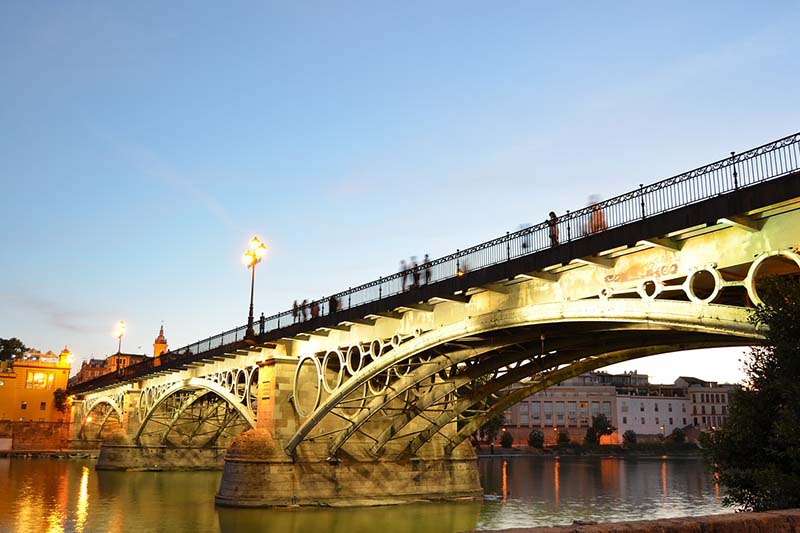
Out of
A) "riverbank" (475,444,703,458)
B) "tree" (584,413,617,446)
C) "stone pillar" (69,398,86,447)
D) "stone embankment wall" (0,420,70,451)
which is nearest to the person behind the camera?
"stone pillar" (69,398,86,447)

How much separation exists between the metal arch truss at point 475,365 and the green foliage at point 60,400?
84073 mm

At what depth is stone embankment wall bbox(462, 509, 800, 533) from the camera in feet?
19.6

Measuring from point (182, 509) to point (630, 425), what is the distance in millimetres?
102738

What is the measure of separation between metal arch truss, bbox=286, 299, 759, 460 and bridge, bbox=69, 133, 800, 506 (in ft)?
0.21

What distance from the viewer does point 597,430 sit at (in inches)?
4387

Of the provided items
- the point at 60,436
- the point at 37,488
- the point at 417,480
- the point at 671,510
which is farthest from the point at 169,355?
the point at 60,436

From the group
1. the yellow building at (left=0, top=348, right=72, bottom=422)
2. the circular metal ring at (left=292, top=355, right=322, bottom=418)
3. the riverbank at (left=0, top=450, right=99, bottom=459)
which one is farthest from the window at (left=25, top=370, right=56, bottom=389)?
→ the circular metal ring at (left=292, top=355, right=322, bottom=418)

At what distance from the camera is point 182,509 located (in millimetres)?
31297

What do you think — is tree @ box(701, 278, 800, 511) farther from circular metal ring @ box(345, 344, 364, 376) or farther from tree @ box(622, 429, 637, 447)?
tree @ box(622, 429, 637, 447)

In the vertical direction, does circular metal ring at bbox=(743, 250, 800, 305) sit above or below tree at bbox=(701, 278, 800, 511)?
above

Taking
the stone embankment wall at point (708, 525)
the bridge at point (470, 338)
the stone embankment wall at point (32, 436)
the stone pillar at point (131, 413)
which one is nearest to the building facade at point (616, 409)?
the stone embankment wall at point (32, 436)

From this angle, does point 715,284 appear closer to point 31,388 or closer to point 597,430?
point 597,430

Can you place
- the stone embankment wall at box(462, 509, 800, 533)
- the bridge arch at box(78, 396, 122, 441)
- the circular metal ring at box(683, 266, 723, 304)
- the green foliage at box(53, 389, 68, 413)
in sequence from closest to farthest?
the stone embankment wall at box(462, 509, 800, 533) < the circular metal ring at box(683, 266, 723, 304) < the bridge arch at box(78, 396, 122, 441) < the green foliage at box(53, 389, 68, 413)

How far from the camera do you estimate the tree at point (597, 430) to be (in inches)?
4343
